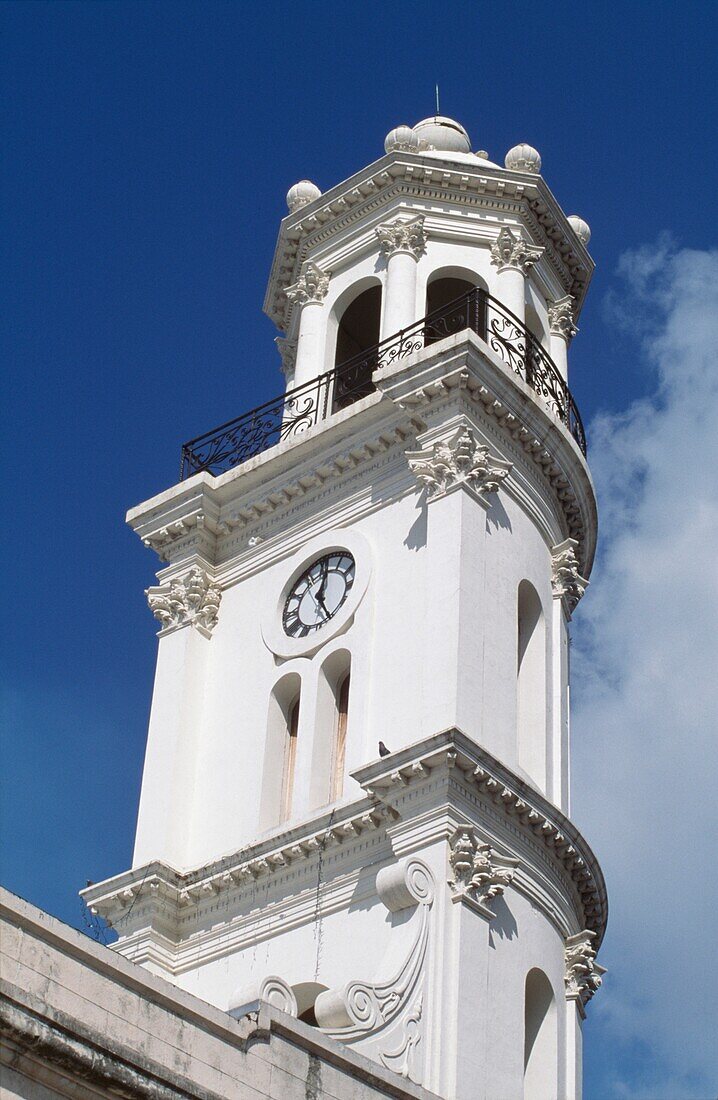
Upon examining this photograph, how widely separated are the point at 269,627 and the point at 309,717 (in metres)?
2.46

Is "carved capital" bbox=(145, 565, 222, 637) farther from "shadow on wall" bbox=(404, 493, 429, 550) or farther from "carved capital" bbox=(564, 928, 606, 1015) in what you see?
"carved capital" bbox=(564, 928, 606, 1015)

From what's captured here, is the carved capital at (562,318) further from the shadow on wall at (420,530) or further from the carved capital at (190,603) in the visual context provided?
the carved capital at (190,603)

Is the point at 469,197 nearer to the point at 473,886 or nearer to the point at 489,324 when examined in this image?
the point at 489,324

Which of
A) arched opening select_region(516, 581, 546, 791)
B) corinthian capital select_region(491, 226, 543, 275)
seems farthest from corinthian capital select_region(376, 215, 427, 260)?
arched opening select_region(516, 581, 546, 791)

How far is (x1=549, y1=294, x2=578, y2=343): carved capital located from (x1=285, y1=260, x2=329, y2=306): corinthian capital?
4494mm

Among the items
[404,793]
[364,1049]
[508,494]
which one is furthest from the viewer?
[508,494]

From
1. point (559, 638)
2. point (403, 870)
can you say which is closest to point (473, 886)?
point (403, 870)

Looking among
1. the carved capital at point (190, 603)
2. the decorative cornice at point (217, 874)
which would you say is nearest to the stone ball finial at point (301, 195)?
the carved capital at point (190, 603)

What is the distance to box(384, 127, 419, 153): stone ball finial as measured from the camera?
3912 centimetres

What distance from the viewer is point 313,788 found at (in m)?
30.9

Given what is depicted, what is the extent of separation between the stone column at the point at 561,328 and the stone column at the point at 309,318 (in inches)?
178

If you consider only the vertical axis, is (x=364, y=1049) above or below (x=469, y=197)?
below

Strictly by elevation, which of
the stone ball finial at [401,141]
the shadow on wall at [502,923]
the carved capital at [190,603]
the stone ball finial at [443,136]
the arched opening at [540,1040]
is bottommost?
the arched opening at [540,1040]

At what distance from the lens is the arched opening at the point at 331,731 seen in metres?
31.0
